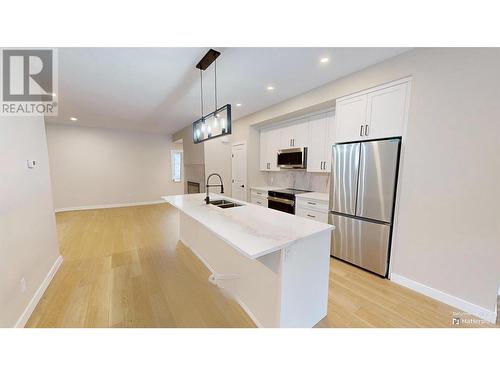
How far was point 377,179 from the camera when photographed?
229 centimetres

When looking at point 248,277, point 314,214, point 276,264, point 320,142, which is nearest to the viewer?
point 276,264

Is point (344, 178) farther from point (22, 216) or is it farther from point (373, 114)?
point (22, 216)

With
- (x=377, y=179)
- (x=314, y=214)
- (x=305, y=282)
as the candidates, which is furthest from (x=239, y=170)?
(x=305, y=282)

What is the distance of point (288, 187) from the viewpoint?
439 centimetres

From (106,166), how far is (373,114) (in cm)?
739

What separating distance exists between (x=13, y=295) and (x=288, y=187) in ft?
13.5

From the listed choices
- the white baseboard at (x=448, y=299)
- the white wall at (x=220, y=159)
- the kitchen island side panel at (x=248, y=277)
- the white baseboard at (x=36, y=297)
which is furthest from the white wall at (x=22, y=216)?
the white baseboard at (x=448, y=299)

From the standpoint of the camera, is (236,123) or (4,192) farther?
(236,123)

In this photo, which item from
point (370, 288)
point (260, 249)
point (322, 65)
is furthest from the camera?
point (322, 65)

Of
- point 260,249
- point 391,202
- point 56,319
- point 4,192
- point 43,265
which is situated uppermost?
point 4,192

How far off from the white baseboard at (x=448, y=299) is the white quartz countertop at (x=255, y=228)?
A: 4.67ft

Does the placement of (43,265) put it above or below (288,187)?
below

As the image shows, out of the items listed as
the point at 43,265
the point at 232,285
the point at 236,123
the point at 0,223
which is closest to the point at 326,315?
the point at 232,285

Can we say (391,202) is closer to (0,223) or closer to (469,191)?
(469,191)
